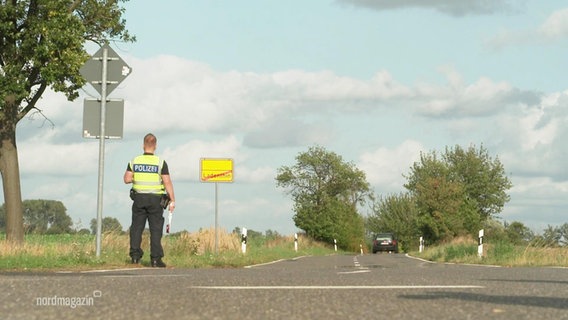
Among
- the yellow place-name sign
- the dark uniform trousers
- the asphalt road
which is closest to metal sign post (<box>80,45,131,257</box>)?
the dark uniform trousers

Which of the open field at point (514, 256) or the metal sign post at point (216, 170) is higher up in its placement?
the metal sign post at point (216, 170)

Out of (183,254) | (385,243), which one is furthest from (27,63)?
(385,243)

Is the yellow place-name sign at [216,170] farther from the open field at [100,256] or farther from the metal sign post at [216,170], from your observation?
the open field at [100,256]

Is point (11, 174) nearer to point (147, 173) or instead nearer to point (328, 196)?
point (147, 173)

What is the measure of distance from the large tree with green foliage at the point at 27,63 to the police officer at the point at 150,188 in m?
15.3

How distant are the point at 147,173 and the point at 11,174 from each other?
17.2 meters

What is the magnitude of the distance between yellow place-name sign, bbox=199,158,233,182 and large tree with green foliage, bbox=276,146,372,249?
189ft

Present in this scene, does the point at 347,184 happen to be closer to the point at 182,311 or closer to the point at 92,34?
the point at 92,34

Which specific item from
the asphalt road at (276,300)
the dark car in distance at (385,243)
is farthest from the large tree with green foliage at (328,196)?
the asphalt road at (276,300)

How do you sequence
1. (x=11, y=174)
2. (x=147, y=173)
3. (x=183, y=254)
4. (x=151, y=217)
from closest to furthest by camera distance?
(x=147, y=173), (x=151, y=217), (x=183, y=254), (x=11, y=174)

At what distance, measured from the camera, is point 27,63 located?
29062 mm

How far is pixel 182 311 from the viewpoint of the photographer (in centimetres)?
550

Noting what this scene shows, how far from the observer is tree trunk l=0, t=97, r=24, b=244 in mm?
28891

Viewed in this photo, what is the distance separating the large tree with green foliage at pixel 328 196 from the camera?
86.1 meters
